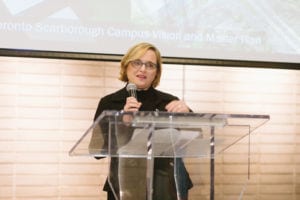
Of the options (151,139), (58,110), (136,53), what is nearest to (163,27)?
(58,110)

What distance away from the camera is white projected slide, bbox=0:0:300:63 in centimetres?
271

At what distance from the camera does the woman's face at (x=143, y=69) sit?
1972 millimetres

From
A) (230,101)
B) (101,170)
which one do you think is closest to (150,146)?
(101,170)

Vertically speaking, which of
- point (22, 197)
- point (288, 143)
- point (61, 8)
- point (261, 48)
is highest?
point (61, 8)

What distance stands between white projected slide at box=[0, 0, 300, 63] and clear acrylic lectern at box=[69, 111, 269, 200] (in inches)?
58.0

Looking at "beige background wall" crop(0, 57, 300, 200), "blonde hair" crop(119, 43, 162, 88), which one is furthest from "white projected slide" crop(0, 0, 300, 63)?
"blonde hair" crop(119, 43, 162, 88)

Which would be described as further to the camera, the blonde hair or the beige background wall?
the beige background wall

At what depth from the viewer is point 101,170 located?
285 cm

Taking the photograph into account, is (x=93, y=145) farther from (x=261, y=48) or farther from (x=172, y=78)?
(x=261, y=48)

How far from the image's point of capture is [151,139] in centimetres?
125

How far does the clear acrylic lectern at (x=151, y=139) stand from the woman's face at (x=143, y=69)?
2.05 ft

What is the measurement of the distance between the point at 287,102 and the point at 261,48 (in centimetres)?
43

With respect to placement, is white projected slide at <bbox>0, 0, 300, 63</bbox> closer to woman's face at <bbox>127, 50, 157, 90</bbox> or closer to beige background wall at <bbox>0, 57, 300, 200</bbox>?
beige background wall at <bbox>0, 57, 300, 200</bbox>

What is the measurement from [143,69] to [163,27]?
1.00 meters
